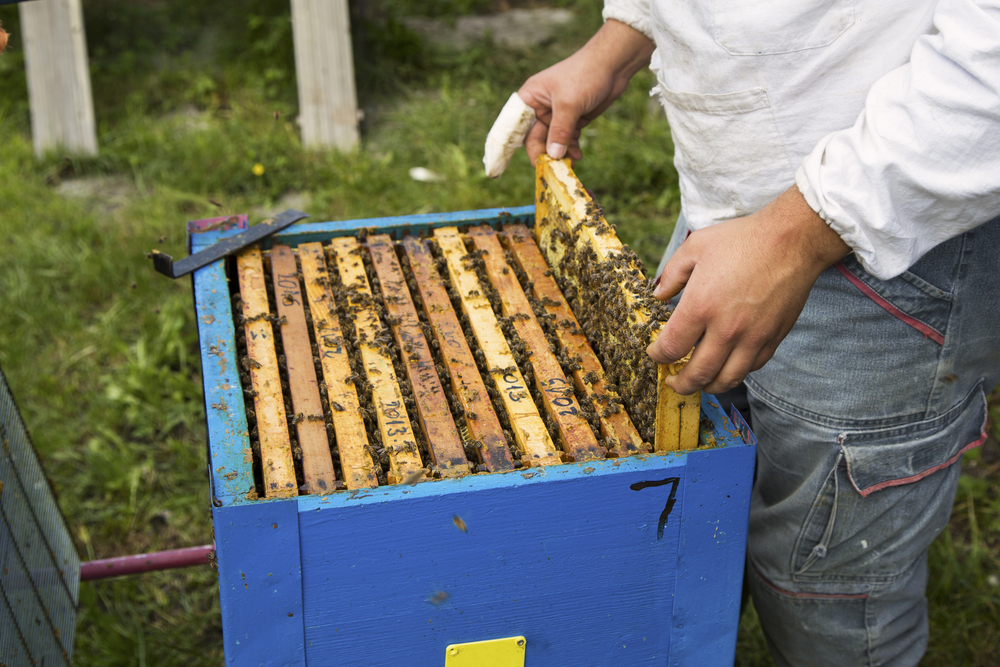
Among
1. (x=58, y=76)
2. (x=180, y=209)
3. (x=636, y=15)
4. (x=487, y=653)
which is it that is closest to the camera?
(x=487, y=653)

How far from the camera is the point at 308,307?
1.83m

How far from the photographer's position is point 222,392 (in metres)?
1.49

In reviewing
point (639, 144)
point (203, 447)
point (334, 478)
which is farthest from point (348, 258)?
point (639, 144)

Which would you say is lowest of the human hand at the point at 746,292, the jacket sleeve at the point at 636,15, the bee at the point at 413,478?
the bee at the point at 413,478

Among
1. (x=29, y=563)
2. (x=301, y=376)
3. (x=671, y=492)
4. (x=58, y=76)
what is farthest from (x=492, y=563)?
(x=58, y=76)

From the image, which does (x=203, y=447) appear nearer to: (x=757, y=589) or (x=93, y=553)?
(x=93, y=553)

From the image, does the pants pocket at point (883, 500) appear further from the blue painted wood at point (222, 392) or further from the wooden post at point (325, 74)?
the wooden post at point (325, 74)

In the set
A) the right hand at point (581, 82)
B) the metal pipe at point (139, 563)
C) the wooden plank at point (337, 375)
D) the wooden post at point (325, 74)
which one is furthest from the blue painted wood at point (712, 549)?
the wooden post at point (325, 74)

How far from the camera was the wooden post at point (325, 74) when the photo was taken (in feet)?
14.7

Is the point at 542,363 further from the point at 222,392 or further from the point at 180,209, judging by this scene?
the point at 180,209

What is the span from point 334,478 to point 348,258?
2.31 feet

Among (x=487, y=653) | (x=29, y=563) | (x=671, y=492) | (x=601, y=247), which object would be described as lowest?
(x=29, y=563)

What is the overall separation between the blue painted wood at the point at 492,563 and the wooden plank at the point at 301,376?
120 mm

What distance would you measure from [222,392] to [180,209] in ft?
10.1
